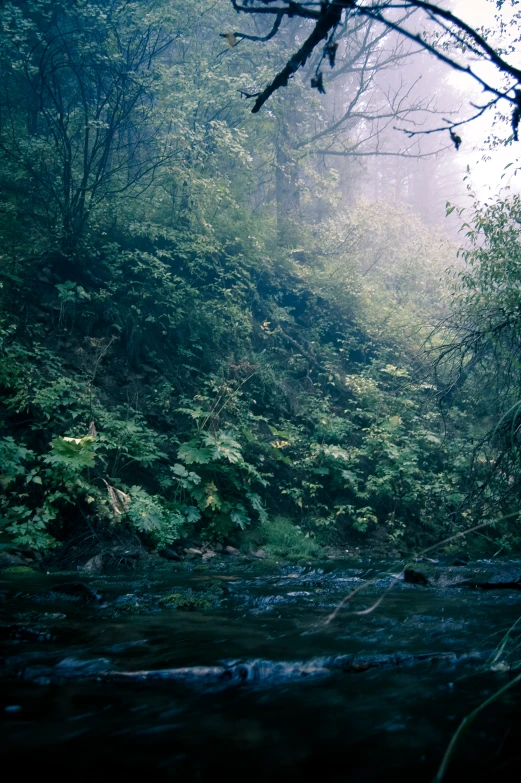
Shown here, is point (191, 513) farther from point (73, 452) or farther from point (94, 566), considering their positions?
point (73, 452)

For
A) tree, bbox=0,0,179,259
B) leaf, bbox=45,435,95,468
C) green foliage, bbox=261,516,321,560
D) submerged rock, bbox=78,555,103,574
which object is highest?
tree, bbox=0,0,179,259

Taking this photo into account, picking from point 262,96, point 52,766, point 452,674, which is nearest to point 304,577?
point 452,674

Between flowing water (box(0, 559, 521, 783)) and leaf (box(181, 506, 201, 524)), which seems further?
leaf (box(181, 506, 201, 524))

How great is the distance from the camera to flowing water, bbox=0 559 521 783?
1.63m

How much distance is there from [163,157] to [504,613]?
A: 1129cm

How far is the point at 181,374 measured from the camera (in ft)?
35.9

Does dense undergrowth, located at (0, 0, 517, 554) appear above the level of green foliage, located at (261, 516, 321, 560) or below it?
above

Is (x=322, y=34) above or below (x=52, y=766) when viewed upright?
above

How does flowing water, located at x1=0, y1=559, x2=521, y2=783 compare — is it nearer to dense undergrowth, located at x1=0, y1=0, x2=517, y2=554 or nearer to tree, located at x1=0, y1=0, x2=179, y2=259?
dense undergrowth, located at x1=0, y1=0, x2=517, y2=554

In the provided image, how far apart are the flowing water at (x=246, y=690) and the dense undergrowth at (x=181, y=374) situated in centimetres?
249

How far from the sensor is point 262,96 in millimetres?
2412

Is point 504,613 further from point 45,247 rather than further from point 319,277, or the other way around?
point 319,277

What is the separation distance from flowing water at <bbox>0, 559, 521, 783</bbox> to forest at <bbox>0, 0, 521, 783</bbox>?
0.03m

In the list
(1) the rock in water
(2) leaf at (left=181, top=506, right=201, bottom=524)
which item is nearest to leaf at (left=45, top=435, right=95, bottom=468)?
(2) leaf at (left=181, top=506, right=201, bottom=524)
